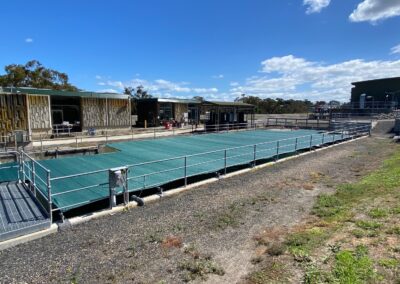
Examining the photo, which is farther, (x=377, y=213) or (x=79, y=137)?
(x=79, y=137)

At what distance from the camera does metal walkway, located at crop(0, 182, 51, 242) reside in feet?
18.4

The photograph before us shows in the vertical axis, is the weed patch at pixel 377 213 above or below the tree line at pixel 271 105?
below

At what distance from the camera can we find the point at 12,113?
1927cm

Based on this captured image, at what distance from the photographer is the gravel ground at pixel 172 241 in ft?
14.5

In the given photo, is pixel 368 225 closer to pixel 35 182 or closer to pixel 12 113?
pixel 35 182

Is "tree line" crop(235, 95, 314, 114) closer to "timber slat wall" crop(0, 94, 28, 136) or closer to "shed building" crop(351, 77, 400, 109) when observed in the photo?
"shed building" crop(351, 77, 400, 109)

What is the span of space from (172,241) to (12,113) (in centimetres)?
1890

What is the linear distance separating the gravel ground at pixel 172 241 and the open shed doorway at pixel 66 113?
60.9ft

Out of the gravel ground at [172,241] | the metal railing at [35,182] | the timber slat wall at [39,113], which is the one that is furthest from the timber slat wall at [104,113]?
the gravel ground at [172,241]

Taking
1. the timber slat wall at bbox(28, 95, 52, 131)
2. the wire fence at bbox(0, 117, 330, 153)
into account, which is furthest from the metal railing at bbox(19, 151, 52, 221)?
the timber slat wall at bbox(28, 95, 52, 131)

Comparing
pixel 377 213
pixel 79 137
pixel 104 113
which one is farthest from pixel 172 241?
pixel 104 113

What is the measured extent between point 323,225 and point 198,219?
2.76 m

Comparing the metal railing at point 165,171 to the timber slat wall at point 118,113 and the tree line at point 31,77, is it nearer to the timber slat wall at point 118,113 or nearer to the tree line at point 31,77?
the timber slat wall at point 118,113

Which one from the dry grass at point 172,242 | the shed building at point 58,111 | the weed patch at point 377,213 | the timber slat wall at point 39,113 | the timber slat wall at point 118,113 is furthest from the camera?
the timber slat wall at point 118,113
